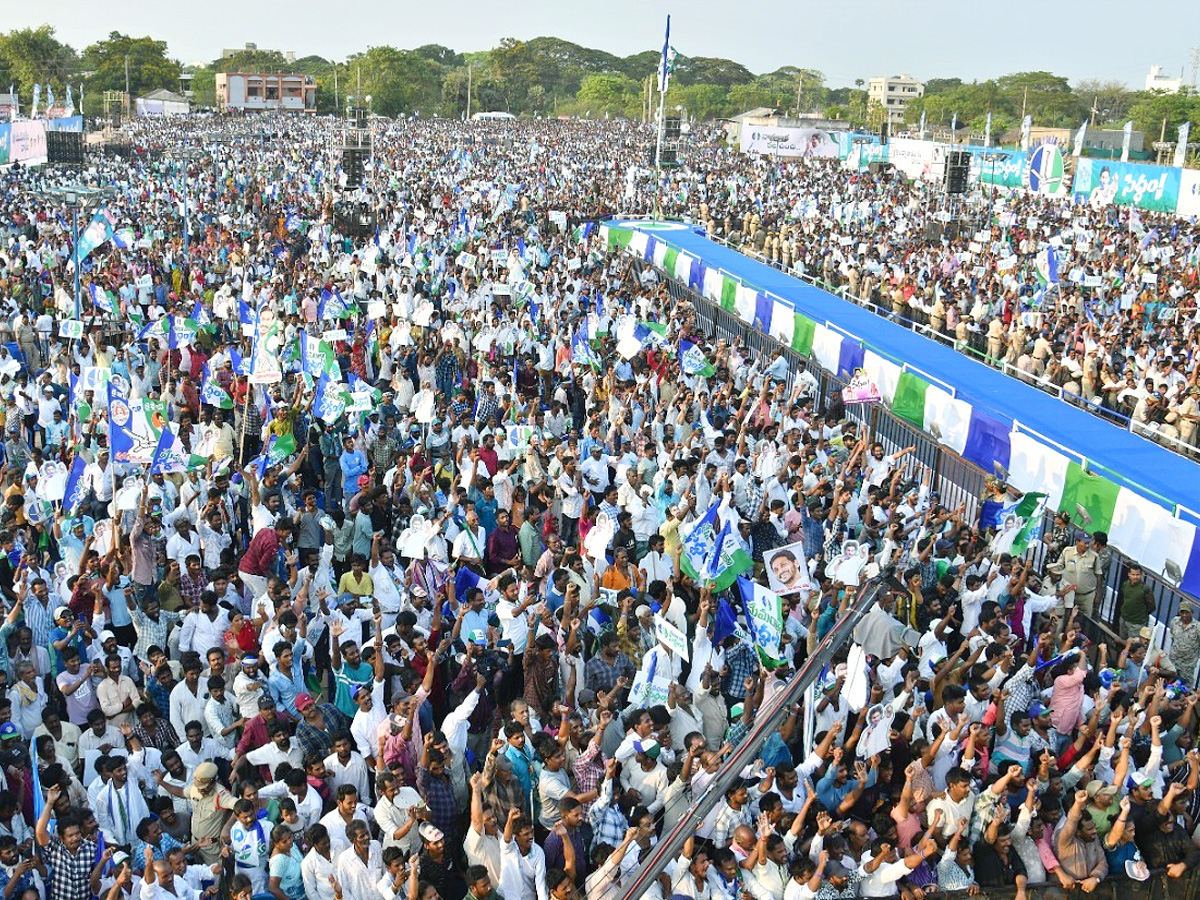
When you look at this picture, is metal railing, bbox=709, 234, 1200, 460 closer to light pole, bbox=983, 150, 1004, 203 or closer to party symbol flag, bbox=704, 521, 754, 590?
party symbol flag, bbox=704, 521, 754, 590

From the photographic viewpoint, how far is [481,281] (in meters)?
20.5

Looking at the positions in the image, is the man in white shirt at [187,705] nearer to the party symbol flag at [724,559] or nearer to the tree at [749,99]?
the party symbol flag at [724,559]

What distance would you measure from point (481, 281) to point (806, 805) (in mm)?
15583

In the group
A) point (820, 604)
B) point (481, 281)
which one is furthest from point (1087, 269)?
point (820, 604)

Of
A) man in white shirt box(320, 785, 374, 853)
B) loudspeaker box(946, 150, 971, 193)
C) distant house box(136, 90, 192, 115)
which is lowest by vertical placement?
man in white shirt box(320, 785, 374, 853)

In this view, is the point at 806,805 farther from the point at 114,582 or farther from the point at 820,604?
the point at 114,582

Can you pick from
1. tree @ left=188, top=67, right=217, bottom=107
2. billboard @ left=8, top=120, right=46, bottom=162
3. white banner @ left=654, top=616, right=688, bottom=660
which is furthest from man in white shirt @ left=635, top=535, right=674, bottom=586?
tree @ left=188, top=67, right=217, bottom=107

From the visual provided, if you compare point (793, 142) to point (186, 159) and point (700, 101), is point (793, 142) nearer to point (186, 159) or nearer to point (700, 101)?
point (186, 159)

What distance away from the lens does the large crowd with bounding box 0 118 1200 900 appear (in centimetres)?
583

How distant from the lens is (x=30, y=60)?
304 feet

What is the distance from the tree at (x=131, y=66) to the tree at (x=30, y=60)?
283 centimetres

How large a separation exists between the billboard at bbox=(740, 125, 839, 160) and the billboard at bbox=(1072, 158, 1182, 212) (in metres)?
14.2

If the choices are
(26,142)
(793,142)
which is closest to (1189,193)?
(793,142)

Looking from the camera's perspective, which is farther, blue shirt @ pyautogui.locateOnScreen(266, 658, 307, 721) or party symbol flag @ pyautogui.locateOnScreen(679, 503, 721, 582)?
party symbol flag @ pyautogui.locateOnScreen(679, 503, 721, 582)
